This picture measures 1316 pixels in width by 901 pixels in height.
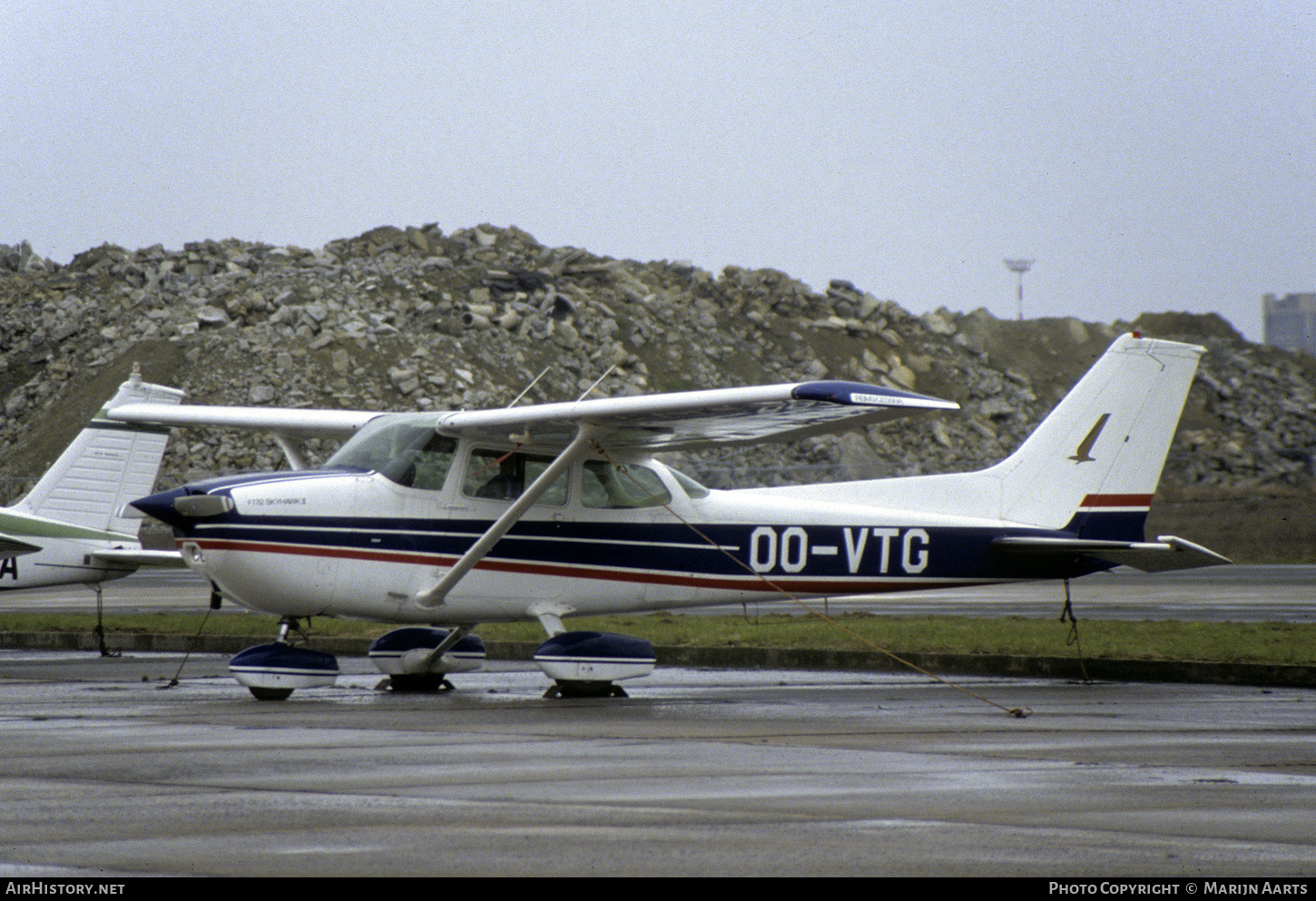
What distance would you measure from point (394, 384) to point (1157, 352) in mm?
43476

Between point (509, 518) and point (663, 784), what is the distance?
5043 millimetres

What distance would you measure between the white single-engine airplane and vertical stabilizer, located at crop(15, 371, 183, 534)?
1 cm

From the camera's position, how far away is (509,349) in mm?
59938

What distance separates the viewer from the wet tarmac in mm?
5051

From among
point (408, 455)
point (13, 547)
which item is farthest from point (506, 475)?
point (13, 547)

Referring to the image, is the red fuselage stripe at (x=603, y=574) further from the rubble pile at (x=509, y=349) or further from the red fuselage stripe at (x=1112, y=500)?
the rubble pile at (x=509, y=349)

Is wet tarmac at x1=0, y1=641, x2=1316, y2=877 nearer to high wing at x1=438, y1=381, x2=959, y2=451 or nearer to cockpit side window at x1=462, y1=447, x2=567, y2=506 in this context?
cockpit side window at x1=462, y1=447, x2=567, y2=506

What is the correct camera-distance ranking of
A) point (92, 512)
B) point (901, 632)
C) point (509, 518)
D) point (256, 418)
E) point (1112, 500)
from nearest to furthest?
point (509, 518) → point (1112, 500) → point (256, 418) → point (901, 632) → point (92, 512)

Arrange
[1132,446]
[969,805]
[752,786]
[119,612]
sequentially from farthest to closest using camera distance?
1. [119,612]
2. [1132,446]
3. [752,786]
4. [969,805]

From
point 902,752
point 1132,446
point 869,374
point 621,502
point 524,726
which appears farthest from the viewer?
point 869,374

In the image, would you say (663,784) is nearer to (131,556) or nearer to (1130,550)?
(1130,550)

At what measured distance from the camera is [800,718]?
1006 centimetres
